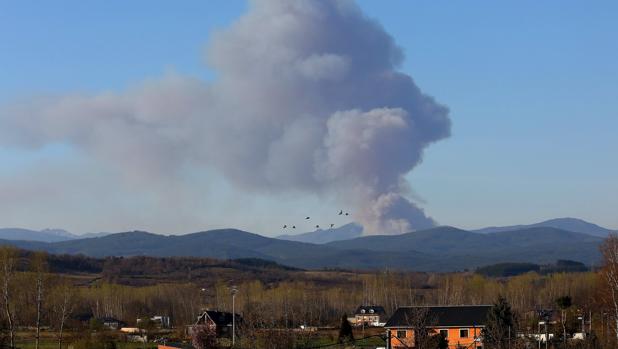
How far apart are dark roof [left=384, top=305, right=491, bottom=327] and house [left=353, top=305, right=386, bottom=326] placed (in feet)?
119

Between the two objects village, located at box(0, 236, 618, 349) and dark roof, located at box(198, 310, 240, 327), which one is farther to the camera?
dark roof, located at box(198, 310, 240, 327)

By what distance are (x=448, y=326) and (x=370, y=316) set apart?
144 feet

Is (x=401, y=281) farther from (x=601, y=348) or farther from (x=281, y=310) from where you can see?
(x=601, y=348)

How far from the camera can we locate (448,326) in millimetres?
59031

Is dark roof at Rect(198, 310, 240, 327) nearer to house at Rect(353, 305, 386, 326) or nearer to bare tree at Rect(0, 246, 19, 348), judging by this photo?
bare tree at Rect(0, 246, 19, 348)

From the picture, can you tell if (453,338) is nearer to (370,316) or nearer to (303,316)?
(303,316)

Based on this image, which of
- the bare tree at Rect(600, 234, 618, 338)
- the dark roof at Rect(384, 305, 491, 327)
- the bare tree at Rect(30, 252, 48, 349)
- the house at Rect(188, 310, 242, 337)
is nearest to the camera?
the bare tree at Rect(600, 234, 618, 338)

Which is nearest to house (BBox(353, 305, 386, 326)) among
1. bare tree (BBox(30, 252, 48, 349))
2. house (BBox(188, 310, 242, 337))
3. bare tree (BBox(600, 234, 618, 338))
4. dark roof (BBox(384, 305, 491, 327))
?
house (BBox(188, 310, 242, 337))

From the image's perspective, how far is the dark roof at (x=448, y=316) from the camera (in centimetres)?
5888

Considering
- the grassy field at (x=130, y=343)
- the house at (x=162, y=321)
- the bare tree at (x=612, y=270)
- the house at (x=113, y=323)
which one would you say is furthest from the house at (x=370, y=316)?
the bare tree at (x=612, y=270)

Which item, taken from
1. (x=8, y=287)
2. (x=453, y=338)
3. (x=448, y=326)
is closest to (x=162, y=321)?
(x=8, y=287)

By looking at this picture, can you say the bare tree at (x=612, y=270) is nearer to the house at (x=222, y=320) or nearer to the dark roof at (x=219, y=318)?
the house at (x=222, y=320)

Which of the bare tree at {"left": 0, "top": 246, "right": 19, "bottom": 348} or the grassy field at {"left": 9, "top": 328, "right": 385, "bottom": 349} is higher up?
the bare tree at {"left": 0, "top": 246, "right": 19, "bottom": 348}

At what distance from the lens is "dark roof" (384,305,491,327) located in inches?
2318
